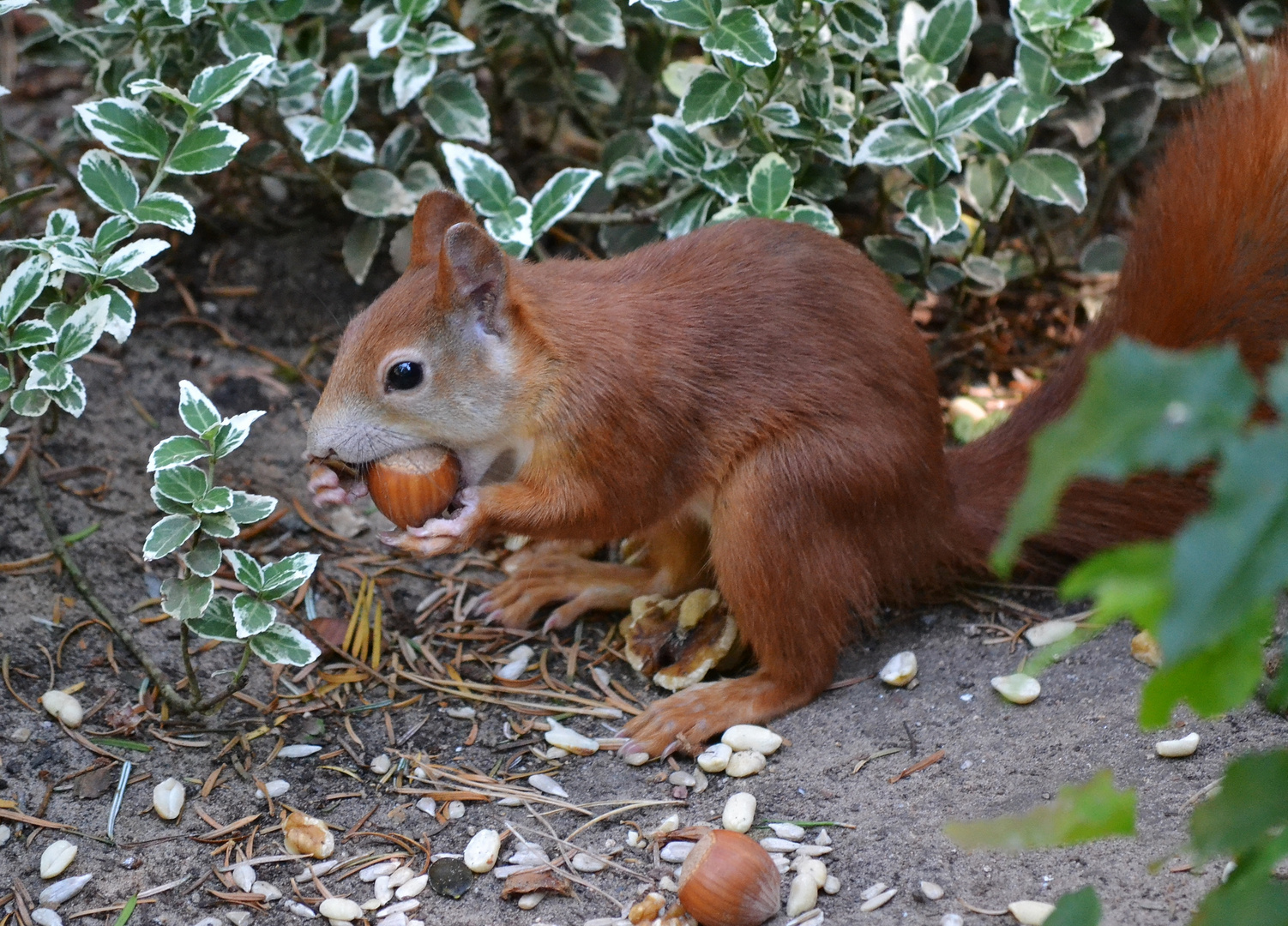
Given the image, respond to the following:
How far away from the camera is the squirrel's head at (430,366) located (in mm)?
1971

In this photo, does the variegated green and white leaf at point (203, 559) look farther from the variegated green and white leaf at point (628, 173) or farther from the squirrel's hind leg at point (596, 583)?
the variegated green and white leaf at point (628, 173)

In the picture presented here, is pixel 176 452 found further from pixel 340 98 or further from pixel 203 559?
pixel 340 98

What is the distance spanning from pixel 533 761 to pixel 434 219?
0.95m

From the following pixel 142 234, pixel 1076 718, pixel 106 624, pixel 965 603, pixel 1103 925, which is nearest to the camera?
pixel 1103 925

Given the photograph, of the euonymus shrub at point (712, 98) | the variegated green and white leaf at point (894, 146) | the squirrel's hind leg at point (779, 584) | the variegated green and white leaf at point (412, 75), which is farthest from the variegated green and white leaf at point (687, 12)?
the squirrel's hind leg at point (779, 584)

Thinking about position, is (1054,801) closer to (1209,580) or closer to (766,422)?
(766,422)

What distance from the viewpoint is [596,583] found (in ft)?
8.18

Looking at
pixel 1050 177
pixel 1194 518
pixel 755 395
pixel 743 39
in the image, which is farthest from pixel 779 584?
pixel 1194 518

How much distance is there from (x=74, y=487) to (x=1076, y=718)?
1931 millimetres

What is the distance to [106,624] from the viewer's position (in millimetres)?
2131

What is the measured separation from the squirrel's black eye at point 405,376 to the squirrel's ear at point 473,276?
0.37 feet

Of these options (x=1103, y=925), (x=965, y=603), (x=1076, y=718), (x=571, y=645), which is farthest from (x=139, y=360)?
(x=1103, y=925)

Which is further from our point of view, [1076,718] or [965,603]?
[965,603]

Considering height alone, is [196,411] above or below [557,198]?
below
